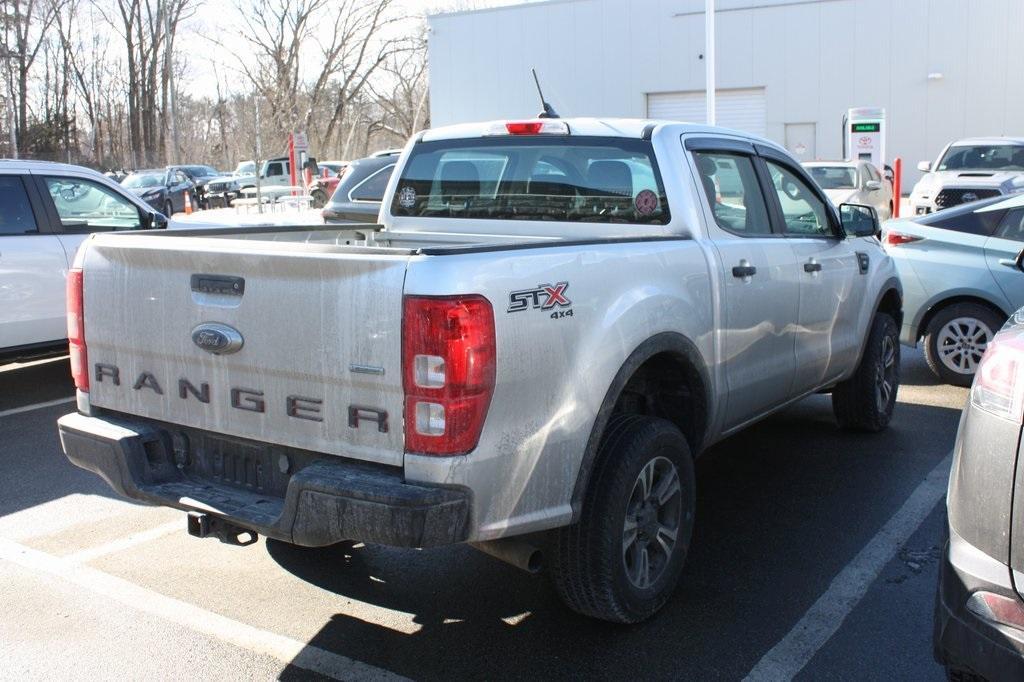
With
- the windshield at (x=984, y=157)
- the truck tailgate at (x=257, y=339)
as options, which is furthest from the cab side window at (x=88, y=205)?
the windshield at (x=984, y=157)

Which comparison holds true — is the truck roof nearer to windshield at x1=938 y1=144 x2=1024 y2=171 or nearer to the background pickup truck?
the background pickup truck

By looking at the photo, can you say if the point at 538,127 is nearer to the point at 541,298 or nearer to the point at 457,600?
the point at 541,298

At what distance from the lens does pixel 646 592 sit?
3.87 metres

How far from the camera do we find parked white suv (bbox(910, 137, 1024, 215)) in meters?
16.6

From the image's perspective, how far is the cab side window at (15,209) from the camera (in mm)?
7715

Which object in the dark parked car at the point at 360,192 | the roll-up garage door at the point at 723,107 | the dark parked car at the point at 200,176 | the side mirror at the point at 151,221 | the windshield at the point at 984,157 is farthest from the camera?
the roll-up garage door at the point at 723,107

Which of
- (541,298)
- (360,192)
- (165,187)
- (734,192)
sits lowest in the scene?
(541,298)

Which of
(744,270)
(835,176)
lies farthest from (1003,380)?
(835,176)

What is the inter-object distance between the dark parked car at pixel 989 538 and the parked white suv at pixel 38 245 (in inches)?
274

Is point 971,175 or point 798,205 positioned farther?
point 971,175

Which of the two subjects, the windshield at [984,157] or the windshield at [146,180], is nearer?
the windshield at [984,157]

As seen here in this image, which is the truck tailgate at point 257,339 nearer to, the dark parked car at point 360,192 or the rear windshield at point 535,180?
the rear windshield at point 535,180

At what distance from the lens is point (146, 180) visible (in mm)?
30359

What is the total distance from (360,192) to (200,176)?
88.4ft
